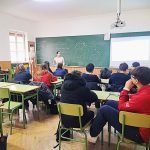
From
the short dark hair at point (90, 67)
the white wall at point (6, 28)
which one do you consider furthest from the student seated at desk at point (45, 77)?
the white wall at point (6, 28)

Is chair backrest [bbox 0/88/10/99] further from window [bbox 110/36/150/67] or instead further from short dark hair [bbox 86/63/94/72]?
window [bbox 110/36/150/67]

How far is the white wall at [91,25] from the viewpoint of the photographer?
654cm

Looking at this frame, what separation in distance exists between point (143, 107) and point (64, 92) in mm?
1073

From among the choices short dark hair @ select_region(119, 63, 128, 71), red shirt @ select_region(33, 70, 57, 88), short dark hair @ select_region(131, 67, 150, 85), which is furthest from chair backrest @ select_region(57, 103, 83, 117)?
red shirt @ select_region(33, 70, 57, 88)

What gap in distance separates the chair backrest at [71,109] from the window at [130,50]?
5180 millimetres

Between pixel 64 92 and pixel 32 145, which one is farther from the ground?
pixel 64 92

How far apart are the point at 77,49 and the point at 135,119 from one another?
6.25 m

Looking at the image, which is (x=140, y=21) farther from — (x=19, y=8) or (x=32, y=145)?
(x=32, y=145)

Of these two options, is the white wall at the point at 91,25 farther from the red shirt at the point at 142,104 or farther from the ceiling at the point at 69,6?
the red shirt at the point at 142,104

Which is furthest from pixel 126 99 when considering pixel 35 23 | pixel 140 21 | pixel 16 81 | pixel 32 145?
pixel 35 23

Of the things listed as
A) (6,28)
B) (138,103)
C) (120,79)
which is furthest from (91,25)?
(138,103)

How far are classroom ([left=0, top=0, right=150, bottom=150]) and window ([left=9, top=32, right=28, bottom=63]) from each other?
46 mm

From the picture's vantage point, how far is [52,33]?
27.5ft

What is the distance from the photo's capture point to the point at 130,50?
6.70 metres
